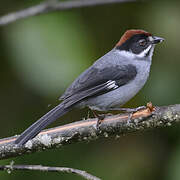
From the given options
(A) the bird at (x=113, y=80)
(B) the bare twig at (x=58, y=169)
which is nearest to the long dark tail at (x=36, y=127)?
(A) the bird at (x=113, y=80)

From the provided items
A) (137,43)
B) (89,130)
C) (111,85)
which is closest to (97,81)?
(111,85)

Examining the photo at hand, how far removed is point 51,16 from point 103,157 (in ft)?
5.58

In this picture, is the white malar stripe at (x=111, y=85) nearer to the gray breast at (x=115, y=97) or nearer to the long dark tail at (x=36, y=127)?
the gray breast at (x=115, y=97)

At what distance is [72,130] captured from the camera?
3.38 metres

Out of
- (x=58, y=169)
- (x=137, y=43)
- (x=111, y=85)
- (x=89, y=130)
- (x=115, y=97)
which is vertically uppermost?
(x=137, y=43)

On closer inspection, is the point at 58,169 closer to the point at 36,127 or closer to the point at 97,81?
the point at 36,127

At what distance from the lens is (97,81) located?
3842 millimetres

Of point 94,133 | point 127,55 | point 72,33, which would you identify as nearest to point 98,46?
point 72,33

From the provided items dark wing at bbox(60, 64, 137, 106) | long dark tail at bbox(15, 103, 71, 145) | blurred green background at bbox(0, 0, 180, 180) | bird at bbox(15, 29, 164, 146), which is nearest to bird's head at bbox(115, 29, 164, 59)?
bird at bbox(15, 29, 164, 146)

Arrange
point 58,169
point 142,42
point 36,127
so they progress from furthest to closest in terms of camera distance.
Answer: point 142,42 < point 36,127 < point 58,169

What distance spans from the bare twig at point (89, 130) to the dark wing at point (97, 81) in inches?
13.0

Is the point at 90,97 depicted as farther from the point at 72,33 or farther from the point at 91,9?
the point at 91,9

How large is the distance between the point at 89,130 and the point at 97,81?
0.58m

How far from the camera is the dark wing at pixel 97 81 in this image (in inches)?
147
